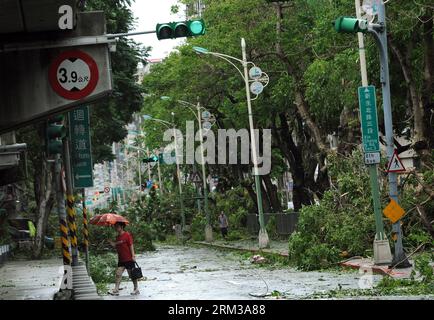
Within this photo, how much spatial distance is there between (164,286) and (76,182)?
3.61m

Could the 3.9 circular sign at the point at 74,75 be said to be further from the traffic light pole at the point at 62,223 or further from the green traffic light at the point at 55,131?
the traffic light pole at the point at 62,223

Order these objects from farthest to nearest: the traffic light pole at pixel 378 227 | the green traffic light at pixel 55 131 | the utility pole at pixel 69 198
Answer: the traffic light pole at pixel 378 227, the utility pole at pixel 69 198, the green traffic light at pixel 55 131

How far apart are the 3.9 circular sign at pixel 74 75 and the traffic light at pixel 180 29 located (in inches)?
64.8

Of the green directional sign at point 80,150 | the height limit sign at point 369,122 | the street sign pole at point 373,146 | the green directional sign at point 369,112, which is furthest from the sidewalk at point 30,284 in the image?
the green directional sign at point 369,112

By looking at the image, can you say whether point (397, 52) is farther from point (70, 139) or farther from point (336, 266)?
point (70, 139)

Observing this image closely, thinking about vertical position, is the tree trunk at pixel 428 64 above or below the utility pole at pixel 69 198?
above

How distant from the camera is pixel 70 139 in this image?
24.2 m

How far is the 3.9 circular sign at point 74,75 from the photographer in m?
17.5

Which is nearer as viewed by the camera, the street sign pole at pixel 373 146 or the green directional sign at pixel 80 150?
the green directional sign at pixel 80 150

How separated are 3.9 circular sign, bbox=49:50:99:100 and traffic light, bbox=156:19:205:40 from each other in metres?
1.65

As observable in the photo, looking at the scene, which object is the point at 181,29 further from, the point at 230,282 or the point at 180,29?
the point at 230,282

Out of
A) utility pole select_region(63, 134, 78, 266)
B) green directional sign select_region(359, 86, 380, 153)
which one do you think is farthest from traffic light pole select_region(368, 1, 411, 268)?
utility pole select_region(63, 134, 78, 266)

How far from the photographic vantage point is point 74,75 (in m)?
17.5

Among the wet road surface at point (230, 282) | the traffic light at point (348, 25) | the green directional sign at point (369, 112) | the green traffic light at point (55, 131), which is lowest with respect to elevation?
the wet road surface at point (230, 282)
